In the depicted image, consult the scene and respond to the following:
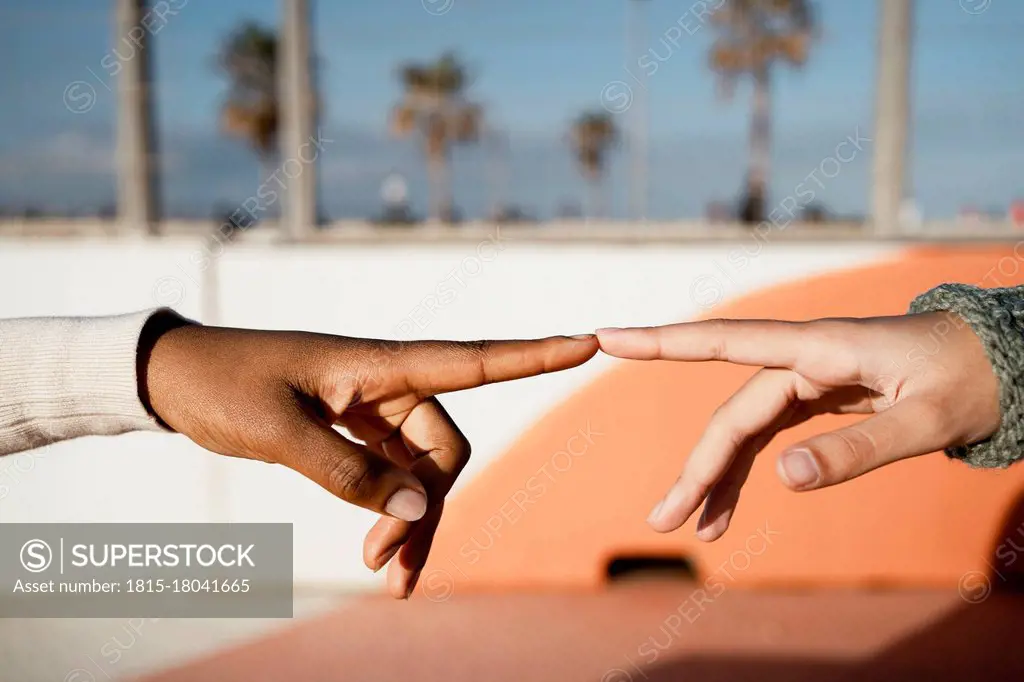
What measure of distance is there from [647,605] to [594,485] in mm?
672

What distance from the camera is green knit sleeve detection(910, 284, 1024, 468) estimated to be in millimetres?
1351

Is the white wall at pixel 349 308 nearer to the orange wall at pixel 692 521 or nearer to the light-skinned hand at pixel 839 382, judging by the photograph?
the orange wall at pixel 692 521

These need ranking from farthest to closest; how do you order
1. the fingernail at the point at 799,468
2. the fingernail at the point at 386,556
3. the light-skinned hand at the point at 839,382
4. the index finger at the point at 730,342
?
the fingernail at the point at 386,556 < the index finger at the point at 730,342 < the light-skinned hand at the point at 839,382 < the fingernail at the point at 799,468

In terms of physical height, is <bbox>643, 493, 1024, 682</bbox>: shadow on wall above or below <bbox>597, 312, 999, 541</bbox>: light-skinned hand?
below

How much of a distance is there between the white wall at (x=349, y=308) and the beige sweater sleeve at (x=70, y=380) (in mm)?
2541

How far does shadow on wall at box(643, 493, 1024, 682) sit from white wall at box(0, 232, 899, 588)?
1470 millimetres

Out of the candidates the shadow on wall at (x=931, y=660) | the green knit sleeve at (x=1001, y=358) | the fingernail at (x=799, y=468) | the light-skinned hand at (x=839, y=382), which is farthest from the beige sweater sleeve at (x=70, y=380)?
the shadow on wall at (x=931, y=660)

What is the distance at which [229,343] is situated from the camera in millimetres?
1521

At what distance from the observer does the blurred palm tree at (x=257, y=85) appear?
4.37 meters

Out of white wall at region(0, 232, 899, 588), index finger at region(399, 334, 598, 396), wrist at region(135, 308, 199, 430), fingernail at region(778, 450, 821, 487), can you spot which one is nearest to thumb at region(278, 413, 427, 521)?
index finger at region(399, 334, 598, 396)

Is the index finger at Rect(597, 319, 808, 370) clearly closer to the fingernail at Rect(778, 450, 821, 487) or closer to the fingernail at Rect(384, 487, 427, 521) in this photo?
the fingernail at Rect(778, 450, 821, 487)

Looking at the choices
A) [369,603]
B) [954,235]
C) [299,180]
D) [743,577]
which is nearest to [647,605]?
[743,577]

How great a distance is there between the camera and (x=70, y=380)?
1.57m

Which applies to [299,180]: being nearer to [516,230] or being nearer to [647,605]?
[516,230]
